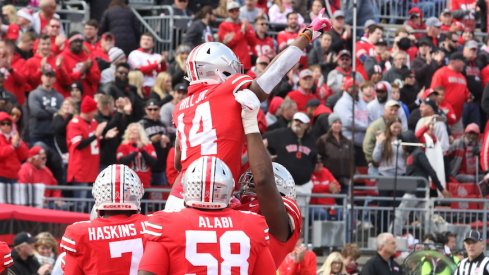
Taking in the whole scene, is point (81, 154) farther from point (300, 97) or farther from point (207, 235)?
point (207, 235)

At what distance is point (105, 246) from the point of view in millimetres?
9172

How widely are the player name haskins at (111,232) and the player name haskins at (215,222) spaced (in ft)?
3.36

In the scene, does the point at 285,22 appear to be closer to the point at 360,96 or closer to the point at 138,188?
the point at 360,96

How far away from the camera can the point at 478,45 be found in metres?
25.3

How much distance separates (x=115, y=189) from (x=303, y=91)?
12.4 m

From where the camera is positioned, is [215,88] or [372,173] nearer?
[215,88]

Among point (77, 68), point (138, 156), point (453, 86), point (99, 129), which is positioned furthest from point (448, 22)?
point (99, 129)

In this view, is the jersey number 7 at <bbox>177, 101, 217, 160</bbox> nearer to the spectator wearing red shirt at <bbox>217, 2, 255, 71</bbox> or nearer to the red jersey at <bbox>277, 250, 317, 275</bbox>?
the red jersey at <bbox>277, 250, 317, 275</bbox>

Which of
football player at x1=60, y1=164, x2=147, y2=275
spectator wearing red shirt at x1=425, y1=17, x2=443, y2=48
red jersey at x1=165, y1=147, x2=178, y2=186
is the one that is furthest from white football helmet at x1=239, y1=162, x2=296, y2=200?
spectator wearing red shirt at x1=425, y1=17, x2=443, y2=48

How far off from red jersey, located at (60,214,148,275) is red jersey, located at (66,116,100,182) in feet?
30.2

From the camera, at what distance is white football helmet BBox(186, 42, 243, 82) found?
9.85m

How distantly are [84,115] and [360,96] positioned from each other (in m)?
4.39

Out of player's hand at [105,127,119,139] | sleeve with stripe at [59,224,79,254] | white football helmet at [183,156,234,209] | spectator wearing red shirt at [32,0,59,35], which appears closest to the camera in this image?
white football helmet at [183,156,234,209]

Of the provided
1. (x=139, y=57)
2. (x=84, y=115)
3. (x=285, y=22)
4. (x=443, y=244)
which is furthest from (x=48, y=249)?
(x=285, y=22)
